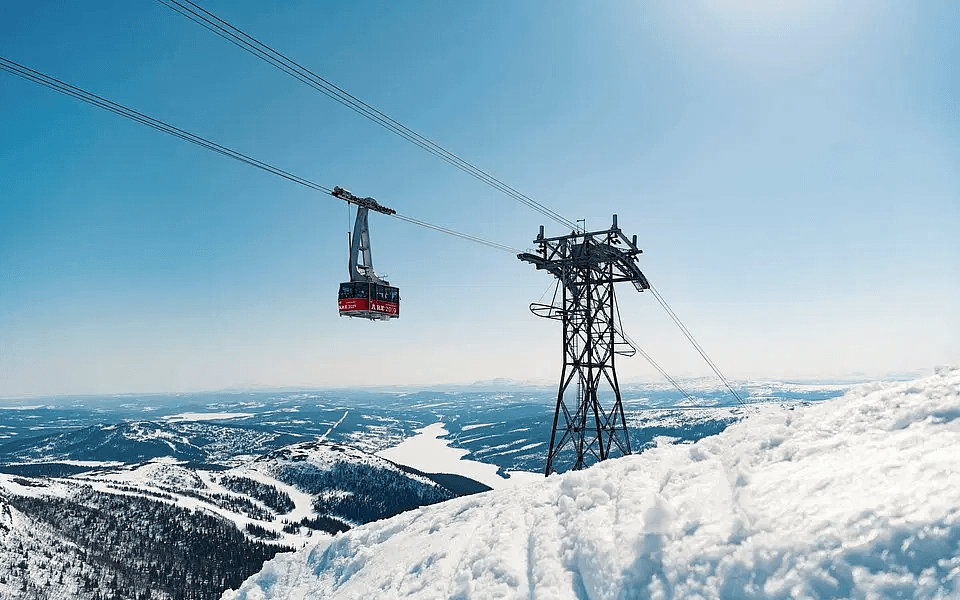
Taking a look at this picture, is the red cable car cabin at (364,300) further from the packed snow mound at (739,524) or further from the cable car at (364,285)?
the packed snow mound at (739,524)

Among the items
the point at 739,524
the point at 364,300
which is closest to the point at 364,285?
the point at 364,300

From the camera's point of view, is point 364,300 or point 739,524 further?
point 364,300

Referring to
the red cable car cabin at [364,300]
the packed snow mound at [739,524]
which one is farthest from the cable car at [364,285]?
the packed snow mound at [739,524]

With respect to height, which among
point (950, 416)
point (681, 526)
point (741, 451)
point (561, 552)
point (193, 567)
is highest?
point (950, 416)

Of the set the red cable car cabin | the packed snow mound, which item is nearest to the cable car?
the red cable car cabin

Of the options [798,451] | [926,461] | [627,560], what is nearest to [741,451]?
[798,451]

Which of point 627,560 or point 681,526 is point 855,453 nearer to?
point 681,526

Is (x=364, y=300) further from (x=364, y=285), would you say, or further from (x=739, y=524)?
(x=739, y=524)

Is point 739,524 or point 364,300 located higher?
point 364,300
